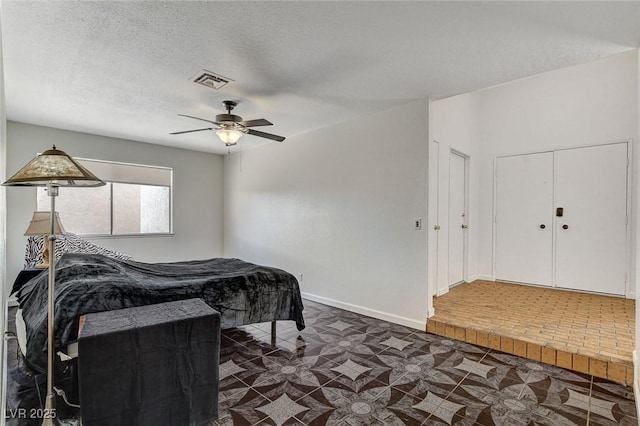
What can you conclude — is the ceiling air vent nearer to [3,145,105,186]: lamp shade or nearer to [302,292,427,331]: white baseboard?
[3,145,105,186]: lamp shade

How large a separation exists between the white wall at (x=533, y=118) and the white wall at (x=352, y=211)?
0.62 m

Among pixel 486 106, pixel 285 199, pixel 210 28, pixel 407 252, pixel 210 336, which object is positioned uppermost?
pixel 486 106

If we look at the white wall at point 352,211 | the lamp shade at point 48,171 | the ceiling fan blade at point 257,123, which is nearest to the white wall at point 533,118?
the white wall at point 352,211

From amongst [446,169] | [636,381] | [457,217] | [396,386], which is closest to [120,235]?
[396,386]

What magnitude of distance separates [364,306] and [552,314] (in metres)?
2.11

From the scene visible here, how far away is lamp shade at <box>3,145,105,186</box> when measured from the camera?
1.65 meters

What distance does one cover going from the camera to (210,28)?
2.20m

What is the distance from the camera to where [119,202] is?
5410 mm

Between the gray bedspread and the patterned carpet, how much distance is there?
16.9 inches

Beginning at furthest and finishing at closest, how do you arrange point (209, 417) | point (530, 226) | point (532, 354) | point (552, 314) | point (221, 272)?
1. point (530, 226)
2. point (552, 314)
3. point (221, 272)
4. point (532, 354)
5. point (209, 417)

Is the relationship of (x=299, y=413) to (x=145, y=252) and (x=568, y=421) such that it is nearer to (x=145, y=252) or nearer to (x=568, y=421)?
(x=568, y=421)

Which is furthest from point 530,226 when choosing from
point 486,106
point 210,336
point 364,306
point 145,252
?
point 145,252

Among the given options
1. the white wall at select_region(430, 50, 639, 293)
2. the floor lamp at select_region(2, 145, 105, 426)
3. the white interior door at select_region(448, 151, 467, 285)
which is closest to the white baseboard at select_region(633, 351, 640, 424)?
the white wall at select_region(430, 50, 639, 293)

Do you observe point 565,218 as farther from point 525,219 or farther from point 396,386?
point 396,386
